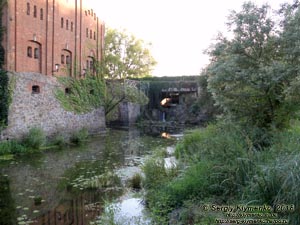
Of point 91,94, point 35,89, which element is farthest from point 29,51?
point 91,94

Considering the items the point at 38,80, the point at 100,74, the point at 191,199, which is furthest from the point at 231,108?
the point at 100,74

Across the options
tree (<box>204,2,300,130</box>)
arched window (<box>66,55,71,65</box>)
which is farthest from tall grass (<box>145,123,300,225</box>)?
arched window (<box>66,55,71,65</box>)

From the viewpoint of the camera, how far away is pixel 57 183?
437 inches

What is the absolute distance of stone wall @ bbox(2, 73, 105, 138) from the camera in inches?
725

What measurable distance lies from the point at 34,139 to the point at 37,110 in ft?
9.15

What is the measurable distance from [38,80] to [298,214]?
726 inches

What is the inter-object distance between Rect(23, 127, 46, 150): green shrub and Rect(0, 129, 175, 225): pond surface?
3.16ft

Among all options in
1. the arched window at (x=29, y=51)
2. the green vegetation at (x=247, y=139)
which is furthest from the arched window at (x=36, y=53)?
the green vegetation at (x=247, y=139)

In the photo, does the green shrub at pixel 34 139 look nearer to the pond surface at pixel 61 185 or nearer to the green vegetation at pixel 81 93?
the pond surface at pixel 61 185

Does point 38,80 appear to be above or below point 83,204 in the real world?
above

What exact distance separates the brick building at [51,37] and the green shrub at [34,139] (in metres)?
3.53

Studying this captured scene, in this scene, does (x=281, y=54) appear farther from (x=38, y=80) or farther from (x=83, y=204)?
(x=38, y=80)

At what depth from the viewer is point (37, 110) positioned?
802 inches

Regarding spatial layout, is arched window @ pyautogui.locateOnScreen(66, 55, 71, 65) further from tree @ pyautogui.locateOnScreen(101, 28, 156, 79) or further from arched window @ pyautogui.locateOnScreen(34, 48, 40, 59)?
tree @ pyautogui.locateOnScreen(101, 28, 156, 79)
